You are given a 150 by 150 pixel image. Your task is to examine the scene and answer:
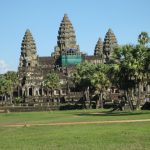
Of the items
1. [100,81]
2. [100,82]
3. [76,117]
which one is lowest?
[76,117]

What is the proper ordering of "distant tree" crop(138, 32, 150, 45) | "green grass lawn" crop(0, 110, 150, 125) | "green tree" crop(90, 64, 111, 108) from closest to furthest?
"green grass lawn" crop(0, 110, 150, 125) < "distant tree" crop(138, 32, 150, 45) < "green tree" crop(90, 64, 111, 108)

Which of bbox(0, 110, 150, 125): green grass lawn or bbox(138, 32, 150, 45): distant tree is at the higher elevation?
bbox(138, 32, 150, 45): distant tree

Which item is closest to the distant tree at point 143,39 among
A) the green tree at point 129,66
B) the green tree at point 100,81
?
the green tree at point 129,66

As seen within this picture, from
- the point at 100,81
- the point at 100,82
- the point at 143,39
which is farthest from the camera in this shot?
the point at 100,82

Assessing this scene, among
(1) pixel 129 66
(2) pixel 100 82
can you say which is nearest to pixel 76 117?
(1) pixel 129 66

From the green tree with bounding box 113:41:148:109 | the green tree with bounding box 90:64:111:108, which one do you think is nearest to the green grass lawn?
the green tree with bounding box 113:41:148:109

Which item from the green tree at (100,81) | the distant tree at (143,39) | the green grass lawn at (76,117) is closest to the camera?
the green grass lawn at (76,117)

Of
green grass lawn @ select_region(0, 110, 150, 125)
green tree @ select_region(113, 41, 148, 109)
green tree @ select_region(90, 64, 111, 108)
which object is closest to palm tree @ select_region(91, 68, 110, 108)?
green tree @ select_region(90, 64, 111, 108)

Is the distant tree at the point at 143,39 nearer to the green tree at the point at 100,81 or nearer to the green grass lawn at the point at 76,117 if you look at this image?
the green grass lawn at the point at 76,117

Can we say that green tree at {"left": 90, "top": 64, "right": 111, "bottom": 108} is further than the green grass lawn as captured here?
Yes

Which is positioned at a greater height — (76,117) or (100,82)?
(100,82)

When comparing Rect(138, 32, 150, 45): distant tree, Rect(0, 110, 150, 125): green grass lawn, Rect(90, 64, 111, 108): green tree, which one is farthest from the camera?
Rect(90, 64, 111, 108): green tree

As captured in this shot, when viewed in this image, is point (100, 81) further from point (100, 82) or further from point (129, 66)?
point (129, 66)

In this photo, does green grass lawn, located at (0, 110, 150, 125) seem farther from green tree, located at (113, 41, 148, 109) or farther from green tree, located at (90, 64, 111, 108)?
green tree, located at (90, 64, 111, 108)
